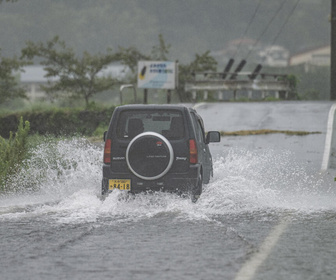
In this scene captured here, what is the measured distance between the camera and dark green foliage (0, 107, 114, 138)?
31.7 metres

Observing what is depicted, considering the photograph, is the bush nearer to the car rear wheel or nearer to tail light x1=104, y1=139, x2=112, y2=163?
tail light x1=104, y1=139, x2=112, y2=163

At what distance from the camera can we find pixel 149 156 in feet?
37.3

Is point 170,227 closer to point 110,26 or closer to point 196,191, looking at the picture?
point 196,191

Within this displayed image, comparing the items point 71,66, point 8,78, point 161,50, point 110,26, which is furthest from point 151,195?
point 110,26

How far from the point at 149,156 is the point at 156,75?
31.9 meters

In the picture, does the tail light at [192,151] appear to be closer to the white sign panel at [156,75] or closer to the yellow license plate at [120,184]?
the yellow license plate at [120,184]

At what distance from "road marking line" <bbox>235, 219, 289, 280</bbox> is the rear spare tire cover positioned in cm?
224

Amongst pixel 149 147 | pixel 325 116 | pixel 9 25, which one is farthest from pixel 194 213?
pixel 9 25

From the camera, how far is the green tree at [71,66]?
4969 cm

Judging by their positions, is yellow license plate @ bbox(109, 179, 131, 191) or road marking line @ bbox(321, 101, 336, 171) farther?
road marking line @ bbox(321, 101, 336, 171)

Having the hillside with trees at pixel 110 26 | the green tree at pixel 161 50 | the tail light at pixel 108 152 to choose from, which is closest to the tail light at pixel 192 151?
the tail light at pixel 108 152

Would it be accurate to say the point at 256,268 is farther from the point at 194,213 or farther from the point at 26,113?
the point at 26,113

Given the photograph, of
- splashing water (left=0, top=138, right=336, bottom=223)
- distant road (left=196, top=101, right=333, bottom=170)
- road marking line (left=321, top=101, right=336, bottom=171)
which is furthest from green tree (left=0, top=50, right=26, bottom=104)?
splashing water (left=0, top=138, right=336, bottom=223)

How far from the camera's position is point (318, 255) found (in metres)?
7.95
